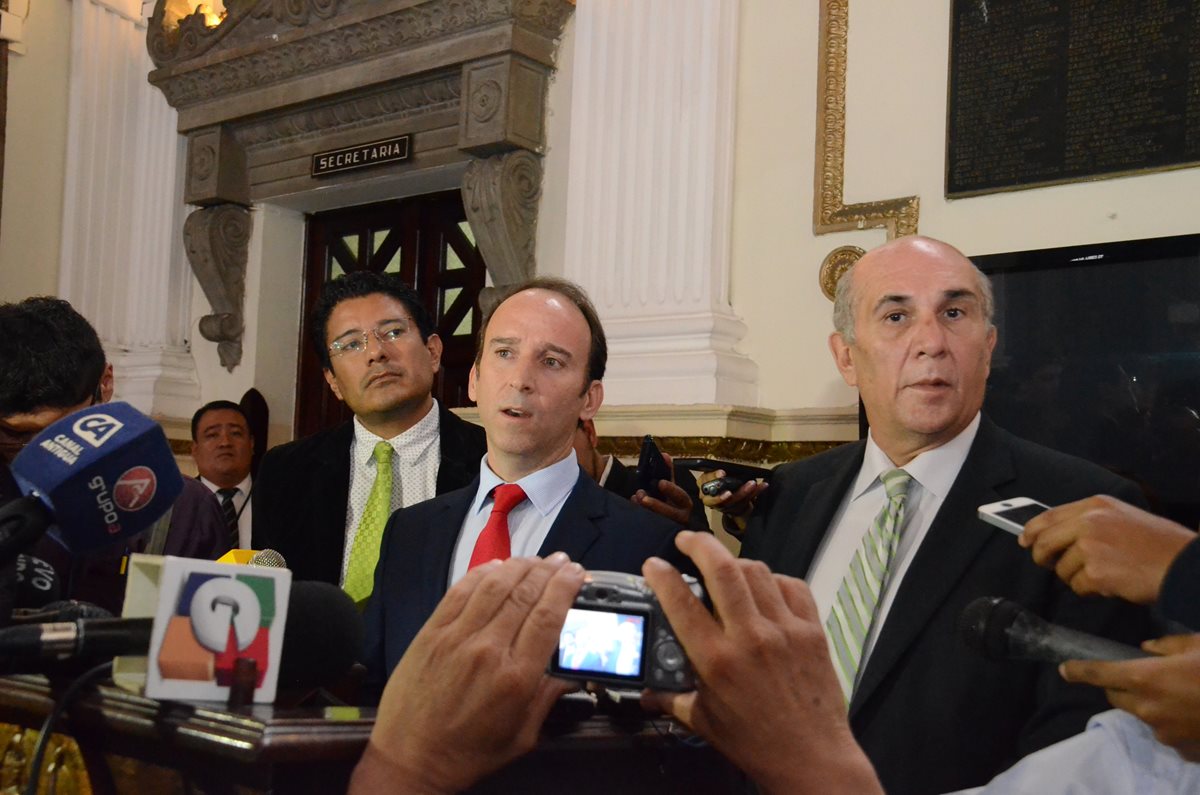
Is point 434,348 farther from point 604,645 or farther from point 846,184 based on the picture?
point 604,645

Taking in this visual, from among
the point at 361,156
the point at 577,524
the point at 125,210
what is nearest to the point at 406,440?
the point at 577,524

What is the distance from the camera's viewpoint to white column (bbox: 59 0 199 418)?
22.6 ft

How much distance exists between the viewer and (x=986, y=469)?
6.56ft

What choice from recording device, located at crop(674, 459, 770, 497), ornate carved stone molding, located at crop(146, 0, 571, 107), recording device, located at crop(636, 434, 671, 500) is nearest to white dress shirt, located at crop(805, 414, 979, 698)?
recording device, located at crop(674, 459, 770, 497)

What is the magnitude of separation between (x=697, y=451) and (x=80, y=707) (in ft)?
11.8

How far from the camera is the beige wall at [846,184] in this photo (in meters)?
4.09

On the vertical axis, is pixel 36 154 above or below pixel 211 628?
above

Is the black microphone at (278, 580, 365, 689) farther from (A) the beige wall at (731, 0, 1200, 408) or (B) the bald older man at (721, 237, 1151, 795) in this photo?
(A) the beige wall at (731, 0, 1200, 408)

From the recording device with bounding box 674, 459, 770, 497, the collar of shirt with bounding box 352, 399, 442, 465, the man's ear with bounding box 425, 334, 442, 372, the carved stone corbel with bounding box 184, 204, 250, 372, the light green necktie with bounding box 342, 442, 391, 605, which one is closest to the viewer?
the recording device with bounding box 674, 459, 770, 497

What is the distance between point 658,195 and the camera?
16.4ft

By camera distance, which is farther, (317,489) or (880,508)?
(317,489)

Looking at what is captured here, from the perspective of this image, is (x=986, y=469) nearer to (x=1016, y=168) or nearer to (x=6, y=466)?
(x=6, y=466)

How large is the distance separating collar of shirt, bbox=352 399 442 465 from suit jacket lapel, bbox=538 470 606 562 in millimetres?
1003

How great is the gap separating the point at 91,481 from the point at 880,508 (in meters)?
1.36
